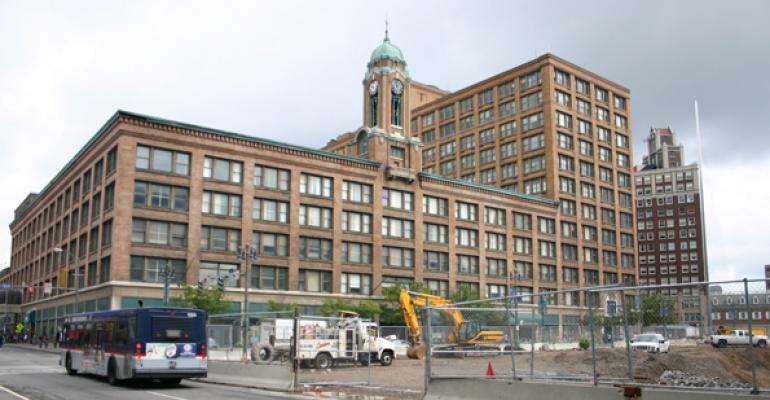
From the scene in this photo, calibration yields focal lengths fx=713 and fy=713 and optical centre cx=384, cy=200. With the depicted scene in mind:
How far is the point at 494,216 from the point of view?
281ft

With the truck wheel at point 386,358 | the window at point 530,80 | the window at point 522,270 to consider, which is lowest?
the truck wheel at point 386,358

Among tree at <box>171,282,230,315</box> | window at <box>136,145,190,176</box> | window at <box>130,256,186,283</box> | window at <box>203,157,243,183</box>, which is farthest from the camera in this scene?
window at <box>203,157,243,183</box>

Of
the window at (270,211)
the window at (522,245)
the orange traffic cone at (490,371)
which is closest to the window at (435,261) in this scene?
the window at (522,245)

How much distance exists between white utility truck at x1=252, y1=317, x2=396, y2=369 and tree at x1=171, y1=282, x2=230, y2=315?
21877 mm

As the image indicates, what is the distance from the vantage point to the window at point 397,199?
74.8m

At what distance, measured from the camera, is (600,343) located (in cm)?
1579

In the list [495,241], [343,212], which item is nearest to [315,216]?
[343,212]

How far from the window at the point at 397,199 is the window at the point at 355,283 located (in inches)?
319

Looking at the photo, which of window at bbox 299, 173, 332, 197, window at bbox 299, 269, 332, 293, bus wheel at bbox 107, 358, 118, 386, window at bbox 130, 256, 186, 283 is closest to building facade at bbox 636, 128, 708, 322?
window at bbox 299, 269, 332, 293

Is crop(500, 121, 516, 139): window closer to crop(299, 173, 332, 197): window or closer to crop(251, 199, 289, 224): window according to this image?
crop(299, 173, 332, 197): window

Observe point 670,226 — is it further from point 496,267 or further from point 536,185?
point 496,267

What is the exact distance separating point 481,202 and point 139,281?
41.2m

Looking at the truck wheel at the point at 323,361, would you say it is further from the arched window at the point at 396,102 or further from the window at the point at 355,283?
the arched window at the point at 396,102

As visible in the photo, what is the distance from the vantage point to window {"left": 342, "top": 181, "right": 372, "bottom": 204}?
71.8 meters
